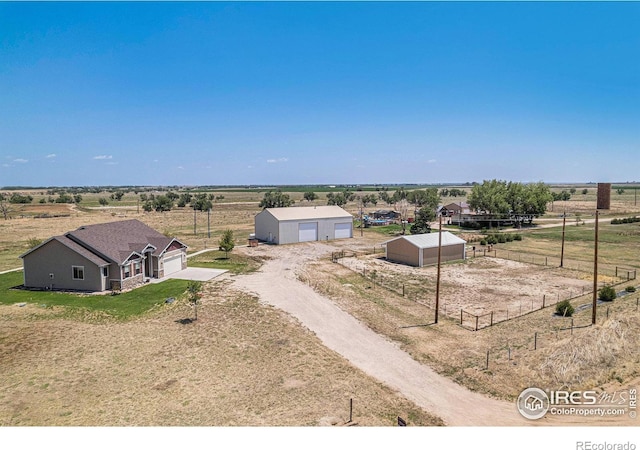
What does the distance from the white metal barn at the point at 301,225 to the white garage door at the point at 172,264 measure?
1974cm

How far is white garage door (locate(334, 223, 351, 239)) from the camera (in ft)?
210

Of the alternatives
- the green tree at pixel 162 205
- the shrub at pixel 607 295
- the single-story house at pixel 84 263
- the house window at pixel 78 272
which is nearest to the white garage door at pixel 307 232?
the single-story house at pixel 84 263

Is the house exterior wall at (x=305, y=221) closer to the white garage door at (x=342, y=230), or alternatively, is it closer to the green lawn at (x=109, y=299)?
the white garage door at (x=342, y=230)

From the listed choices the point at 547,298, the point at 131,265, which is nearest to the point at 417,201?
the point at 547,298

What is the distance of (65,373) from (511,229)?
7651cm

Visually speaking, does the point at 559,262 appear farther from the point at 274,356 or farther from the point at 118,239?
the point at 118,239

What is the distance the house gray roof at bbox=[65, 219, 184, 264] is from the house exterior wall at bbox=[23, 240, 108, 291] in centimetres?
124

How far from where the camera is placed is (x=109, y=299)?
30.6 metres

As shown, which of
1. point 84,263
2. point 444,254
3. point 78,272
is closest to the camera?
point 84,263

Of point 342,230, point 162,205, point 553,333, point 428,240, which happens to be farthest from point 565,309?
point 162,205

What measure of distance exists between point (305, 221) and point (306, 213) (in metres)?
2.12

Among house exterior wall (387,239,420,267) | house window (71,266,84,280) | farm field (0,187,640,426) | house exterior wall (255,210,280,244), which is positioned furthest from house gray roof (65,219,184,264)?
house exterior wall (387,239,420,267)

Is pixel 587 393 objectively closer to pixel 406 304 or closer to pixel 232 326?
pixel 406 304

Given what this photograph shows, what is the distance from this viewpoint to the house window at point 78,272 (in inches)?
1297
